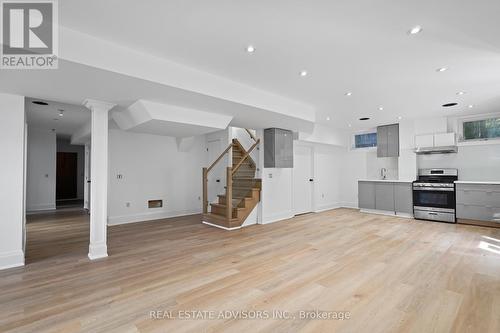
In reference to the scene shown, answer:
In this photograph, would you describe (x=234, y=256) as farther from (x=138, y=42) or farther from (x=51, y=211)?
(x=51, y=211)

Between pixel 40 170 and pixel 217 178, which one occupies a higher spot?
pixel 40 170

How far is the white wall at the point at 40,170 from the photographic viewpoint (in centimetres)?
759

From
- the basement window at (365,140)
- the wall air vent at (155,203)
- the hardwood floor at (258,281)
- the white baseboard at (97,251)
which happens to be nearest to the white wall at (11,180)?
the hardwood floor at (258,281)

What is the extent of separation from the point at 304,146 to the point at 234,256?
4828 millimetres

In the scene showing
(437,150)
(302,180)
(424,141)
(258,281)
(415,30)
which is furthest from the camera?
(302,180)

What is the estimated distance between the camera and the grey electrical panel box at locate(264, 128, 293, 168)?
19.7 feet

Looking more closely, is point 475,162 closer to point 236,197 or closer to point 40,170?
point 236,197

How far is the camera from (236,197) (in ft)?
20.9

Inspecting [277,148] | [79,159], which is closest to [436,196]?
[277,148]

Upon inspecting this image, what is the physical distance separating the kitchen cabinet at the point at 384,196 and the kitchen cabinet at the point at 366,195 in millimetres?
123

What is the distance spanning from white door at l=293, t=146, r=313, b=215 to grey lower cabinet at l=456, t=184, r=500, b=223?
3.66m

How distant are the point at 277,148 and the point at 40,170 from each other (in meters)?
7.78

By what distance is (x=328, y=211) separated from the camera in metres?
7.74

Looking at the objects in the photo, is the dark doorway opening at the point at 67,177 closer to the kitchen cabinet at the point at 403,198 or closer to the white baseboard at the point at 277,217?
the white baseboard at the point at 277,217
